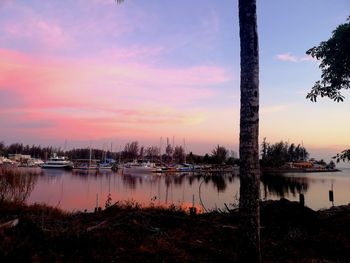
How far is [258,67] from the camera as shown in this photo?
6.80 metres

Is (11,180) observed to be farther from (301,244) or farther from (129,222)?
(301,244)

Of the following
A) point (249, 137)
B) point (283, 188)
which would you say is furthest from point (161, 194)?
point (249, 137)

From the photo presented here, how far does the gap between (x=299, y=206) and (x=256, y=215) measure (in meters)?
5.75

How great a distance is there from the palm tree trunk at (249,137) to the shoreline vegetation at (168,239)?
0.76m

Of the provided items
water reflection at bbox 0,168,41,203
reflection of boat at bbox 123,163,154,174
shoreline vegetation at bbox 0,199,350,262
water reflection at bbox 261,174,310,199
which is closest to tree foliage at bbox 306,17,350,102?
shoreline vegetation at bbox 0,199,350,262

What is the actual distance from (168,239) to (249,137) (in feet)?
10.5

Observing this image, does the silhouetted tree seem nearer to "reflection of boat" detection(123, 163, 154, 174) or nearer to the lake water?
"reflection of boat" detection(123, 163, 154, 174)

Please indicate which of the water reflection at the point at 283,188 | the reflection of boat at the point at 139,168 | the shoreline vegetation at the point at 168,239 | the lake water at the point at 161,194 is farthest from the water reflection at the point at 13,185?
the reflection of boat at the point at 139,168

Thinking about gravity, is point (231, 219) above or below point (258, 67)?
below

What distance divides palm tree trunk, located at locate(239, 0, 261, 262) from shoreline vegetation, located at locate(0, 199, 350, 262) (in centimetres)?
76

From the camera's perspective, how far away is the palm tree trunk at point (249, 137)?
6.24 m

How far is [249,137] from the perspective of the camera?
21.3 feet

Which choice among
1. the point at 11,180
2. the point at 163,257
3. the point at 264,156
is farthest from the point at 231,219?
the point at 264,156

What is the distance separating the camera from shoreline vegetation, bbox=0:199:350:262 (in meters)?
6.50
